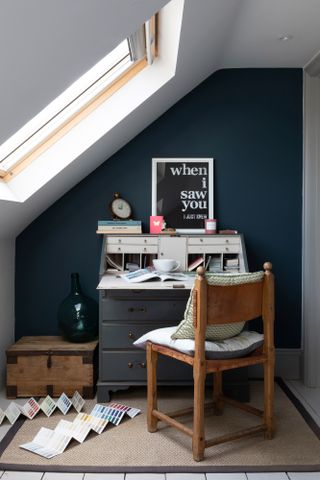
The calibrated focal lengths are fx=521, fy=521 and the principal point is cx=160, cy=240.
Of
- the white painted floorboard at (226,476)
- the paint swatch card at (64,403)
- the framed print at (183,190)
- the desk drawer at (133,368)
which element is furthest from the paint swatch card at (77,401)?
the framed print at (183,190)

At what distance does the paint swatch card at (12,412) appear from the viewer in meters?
2.75

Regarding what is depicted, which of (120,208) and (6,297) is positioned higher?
(120,208)

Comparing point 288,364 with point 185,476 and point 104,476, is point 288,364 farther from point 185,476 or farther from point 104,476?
point 104,476

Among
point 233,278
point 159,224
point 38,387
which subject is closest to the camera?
point 233,278

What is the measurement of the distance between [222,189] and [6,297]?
1.63 meters

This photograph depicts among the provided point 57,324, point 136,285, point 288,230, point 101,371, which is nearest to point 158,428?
point 101,371

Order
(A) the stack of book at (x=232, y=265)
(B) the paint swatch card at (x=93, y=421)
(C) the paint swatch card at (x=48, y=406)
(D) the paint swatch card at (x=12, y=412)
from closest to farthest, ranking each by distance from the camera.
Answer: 1. (B) the paint swatch card at (x=93, y=421)
2. (D) the paint swatch card at (x=12, y=412)
3. (C) the paint swatch card at (x=48, y=406)
4. (A) the stack of book at (x=232, y=265)

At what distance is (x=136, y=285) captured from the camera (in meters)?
2.90

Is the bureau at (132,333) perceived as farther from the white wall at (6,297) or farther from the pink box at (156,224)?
the white wall at (6,297)

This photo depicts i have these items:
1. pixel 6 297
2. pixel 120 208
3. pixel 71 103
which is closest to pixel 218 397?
pixel 120 208

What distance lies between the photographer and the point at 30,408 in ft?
9.43

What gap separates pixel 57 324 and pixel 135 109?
159cm

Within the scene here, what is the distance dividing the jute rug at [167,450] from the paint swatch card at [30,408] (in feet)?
0.11

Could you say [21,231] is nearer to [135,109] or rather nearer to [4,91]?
[135,109]
